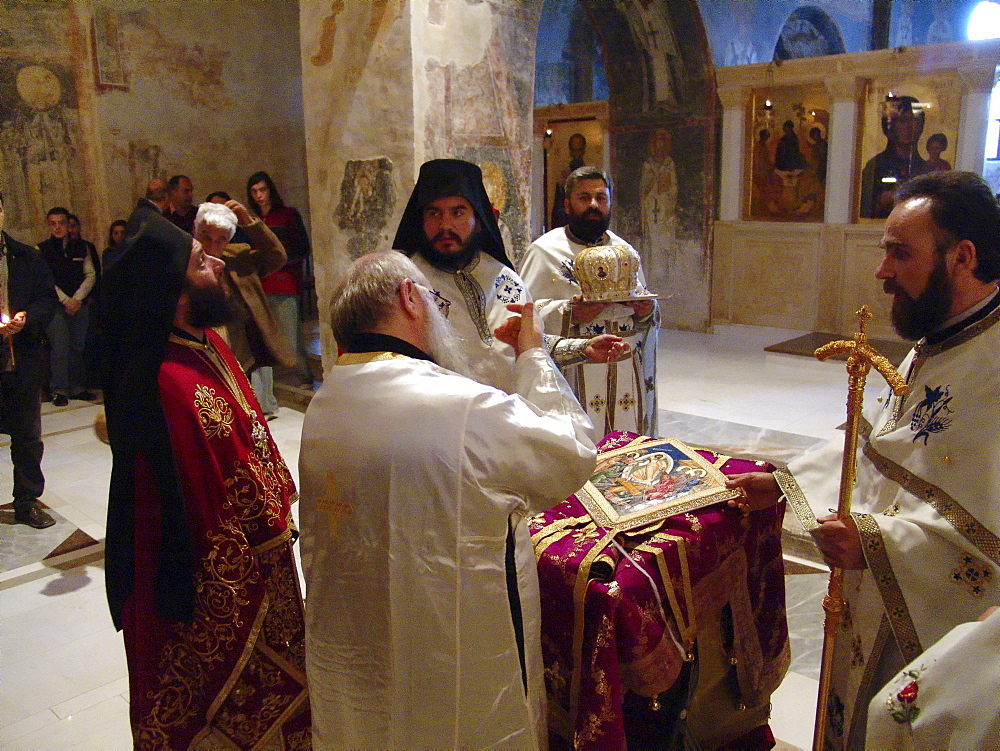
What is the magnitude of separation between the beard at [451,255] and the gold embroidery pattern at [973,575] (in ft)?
7.00

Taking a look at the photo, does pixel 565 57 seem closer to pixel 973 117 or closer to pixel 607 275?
pixel 973 117

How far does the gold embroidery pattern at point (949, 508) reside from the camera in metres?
1.82

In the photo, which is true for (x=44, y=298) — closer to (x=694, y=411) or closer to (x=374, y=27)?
(x=374, y=27)

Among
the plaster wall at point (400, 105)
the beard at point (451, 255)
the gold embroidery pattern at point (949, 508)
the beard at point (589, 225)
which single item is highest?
the plaster wall at point (400, 105)

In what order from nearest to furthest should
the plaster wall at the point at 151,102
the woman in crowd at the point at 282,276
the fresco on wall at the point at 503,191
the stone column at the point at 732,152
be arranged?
the fresco on wall at the point at 503,191
the woman in crowd at the point at 282,276
the plaster wall at the point at 151,102
the stone column at the point at 732,152

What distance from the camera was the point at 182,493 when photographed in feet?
6.94

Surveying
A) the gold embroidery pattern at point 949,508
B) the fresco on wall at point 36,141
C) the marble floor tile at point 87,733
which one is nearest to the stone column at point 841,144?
the fresco on wall at point 36,141

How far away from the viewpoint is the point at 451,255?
3324 mm

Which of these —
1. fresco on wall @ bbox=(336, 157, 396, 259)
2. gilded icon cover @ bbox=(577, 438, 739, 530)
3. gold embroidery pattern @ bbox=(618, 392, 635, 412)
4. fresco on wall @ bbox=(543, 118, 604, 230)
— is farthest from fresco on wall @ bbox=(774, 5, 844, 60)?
A: gilded icon cover @ bbox=(577, 438, 739, 530)

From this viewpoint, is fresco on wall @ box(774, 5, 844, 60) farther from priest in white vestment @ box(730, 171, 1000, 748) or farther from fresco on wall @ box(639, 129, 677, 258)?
priest in white vestment @ box(730, 171, 1000, 748)

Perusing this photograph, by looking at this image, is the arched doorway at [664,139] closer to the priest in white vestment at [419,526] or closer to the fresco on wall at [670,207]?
the fresco on wall at [670,207]

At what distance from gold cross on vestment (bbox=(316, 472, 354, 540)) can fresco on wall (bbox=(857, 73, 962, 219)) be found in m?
9.76

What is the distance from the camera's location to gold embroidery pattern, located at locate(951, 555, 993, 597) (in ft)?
6.07

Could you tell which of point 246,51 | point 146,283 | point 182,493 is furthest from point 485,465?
point 246,51
